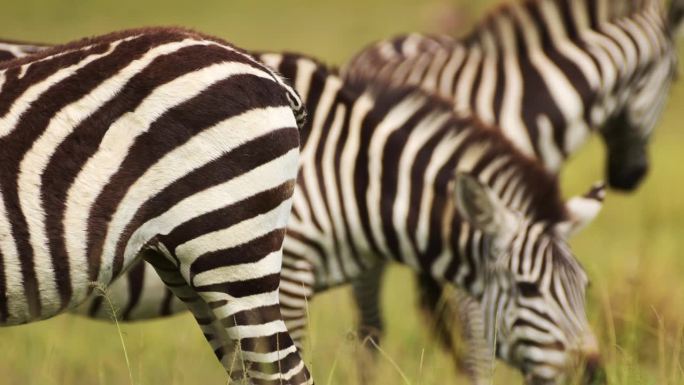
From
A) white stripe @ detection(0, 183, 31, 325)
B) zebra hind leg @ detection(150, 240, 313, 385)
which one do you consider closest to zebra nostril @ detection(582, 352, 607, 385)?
zebra hind leg @ detection(150, 240, 313, 385)

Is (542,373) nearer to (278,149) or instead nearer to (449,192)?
(449,192)

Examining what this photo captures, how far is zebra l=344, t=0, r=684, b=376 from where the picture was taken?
6898 millimetres

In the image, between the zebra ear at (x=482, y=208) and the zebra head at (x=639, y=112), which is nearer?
the zebra ear at (x=482, y=208)

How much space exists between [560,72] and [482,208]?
→ 84.8 inches

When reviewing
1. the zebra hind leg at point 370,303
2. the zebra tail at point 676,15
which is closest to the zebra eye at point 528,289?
the zebra hind leg at point 370,303

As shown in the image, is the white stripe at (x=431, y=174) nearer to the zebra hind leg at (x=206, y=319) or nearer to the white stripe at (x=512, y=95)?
the white stripe at (x=512, y=95)

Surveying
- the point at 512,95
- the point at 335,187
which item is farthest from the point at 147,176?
the point at 512,95

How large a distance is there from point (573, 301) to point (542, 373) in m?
0.36

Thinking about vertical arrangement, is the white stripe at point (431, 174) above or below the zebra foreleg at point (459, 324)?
above

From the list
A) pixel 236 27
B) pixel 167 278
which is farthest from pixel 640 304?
pixel 236 27

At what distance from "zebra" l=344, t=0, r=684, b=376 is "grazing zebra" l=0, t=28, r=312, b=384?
3124 millimetres

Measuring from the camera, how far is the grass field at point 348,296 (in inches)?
208

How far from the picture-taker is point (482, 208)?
16.8 ft

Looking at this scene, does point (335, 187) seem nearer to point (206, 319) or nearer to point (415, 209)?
point (415, 209)
